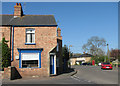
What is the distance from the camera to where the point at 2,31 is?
21.1 m

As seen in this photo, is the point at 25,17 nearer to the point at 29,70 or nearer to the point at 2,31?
the point at 2,31

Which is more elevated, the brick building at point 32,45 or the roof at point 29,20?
the roof at point 29,20

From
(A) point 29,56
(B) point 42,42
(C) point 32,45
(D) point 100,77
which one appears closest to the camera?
(D) point 100,77

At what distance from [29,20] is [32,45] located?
131 inches

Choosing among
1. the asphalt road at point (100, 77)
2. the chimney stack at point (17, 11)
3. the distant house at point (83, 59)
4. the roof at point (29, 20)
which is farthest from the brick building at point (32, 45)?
the distant house at point (83, 59)

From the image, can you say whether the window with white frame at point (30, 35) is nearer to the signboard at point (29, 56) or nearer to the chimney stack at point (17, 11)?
the signboard at point (29, 56)

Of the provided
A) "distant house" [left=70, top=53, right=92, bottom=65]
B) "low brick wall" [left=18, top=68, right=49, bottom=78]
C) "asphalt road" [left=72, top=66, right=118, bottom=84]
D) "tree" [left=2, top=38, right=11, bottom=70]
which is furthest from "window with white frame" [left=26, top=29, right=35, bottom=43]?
"distant house" [left=70, top=53, right=92, bottom=65]

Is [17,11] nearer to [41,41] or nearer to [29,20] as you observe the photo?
[29,20]

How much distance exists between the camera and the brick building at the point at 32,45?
2070 centimetres

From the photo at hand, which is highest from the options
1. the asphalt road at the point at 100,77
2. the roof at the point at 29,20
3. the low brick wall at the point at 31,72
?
the roof at the point at 29,20

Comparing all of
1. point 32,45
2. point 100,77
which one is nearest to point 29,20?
point 32,45

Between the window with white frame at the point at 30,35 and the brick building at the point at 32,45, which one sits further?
the window with white frame at the point at 30,35

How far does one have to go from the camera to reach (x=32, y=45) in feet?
69.3

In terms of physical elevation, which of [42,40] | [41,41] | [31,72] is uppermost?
[42,40]
